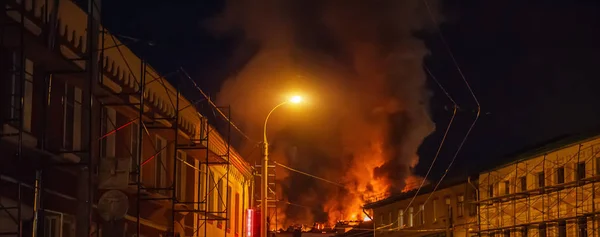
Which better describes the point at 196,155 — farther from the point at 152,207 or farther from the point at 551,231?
the point at 551,231

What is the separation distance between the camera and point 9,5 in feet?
49.1

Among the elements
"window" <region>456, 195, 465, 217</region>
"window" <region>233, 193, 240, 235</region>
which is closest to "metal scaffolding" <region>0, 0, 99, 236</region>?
"window" <region>233, 193, 240, 235</region>

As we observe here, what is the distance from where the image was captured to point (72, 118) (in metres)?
19.5

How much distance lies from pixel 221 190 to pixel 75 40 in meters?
20.3

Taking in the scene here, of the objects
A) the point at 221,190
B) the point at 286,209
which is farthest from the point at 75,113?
the point at 286,209

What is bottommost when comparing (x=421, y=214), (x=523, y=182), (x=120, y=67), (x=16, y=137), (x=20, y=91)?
(x=16, y=137)

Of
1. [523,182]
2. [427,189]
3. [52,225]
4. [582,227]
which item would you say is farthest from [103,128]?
[427,189]

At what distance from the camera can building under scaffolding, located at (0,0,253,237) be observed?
15.5 m

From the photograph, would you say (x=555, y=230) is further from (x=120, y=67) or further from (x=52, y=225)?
(x=52, y=225)

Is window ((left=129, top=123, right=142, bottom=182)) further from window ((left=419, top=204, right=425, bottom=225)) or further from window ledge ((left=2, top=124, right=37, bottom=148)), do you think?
window ((left=419, top=204, right=425, bottom=225))

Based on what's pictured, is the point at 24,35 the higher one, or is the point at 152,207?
the point at 24,35

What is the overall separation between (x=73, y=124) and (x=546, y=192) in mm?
30113

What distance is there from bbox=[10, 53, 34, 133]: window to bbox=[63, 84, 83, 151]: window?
2019 mm

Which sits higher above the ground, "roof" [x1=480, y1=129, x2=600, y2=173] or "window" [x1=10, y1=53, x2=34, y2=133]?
"roof" [x1=480, y1=129, x2=600, y2=173]
